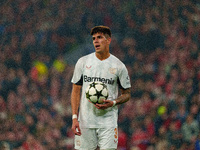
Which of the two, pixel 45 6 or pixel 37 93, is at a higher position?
pixel 45 6

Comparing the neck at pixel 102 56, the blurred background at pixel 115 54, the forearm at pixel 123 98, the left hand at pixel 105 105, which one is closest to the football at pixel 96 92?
the left hand at pixel 105 105

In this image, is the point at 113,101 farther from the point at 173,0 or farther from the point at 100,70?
the point at 173,0

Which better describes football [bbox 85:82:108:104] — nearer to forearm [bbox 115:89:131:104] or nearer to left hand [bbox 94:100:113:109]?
left hand [bbox 94:100:113:109]

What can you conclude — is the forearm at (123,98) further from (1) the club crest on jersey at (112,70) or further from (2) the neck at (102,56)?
(2) the neck at (102,56)

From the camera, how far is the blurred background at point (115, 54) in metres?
6.36

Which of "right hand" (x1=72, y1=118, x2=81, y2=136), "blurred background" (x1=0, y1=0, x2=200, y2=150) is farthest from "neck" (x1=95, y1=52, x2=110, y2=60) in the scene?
"blurred background" (x1=0, y1=0, x2=200, y2=150)

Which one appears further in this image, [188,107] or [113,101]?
[188,107]

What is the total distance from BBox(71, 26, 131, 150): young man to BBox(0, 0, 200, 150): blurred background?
10.9ft

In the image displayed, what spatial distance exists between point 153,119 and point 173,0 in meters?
3.07

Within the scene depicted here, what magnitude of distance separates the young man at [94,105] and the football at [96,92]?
0.37ft

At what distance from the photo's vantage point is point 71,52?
7.80 metres

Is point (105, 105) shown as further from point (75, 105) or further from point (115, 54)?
point (115, 54)

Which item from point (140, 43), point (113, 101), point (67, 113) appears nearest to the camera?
point (113, 101)

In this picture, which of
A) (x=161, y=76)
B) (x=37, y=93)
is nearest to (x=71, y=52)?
(x=37, y=93)
